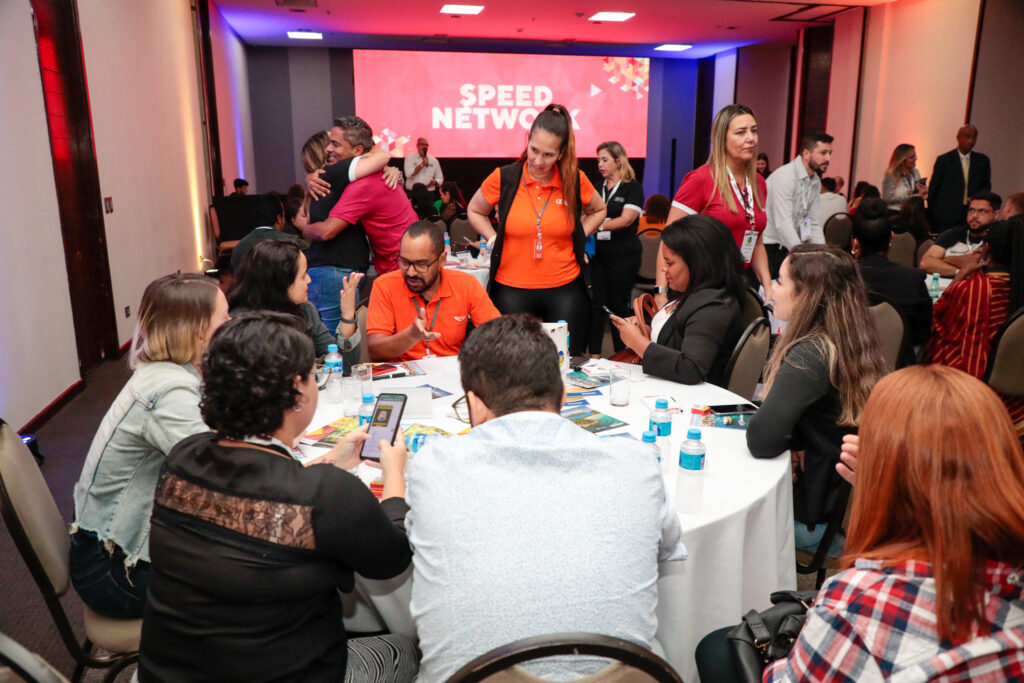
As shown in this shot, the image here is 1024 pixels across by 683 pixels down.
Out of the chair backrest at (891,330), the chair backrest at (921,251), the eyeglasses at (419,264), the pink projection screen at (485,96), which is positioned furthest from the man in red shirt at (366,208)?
the pink projection screen at (485,96)

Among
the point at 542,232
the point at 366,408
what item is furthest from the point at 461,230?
the point at 366,408

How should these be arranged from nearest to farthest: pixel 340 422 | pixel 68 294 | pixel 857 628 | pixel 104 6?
pixel 857 628 < pixel 340 422 < pixel 68 294 < pixel 104 6

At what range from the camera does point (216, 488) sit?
1.31 m

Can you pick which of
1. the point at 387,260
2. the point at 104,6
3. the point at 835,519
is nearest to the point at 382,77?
the point at 104,6

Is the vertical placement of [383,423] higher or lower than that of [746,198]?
lower

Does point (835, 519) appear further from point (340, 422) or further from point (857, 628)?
point (340, 422)

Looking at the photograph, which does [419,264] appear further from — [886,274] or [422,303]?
[886,274]

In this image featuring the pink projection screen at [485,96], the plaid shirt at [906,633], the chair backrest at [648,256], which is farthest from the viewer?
the pink projection screen at [485,96]

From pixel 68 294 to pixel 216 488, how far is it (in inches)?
178

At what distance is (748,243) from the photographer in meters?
4.15

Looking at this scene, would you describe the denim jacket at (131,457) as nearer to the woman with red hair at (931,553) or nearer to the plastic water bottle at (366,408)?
the plastic water bottle at (366,408)

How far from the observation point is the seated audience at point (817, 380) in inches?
83.9

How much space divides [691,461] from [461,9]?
1007 centimetres

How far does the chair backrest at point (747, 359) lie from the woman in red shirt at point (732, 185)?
115 cm
